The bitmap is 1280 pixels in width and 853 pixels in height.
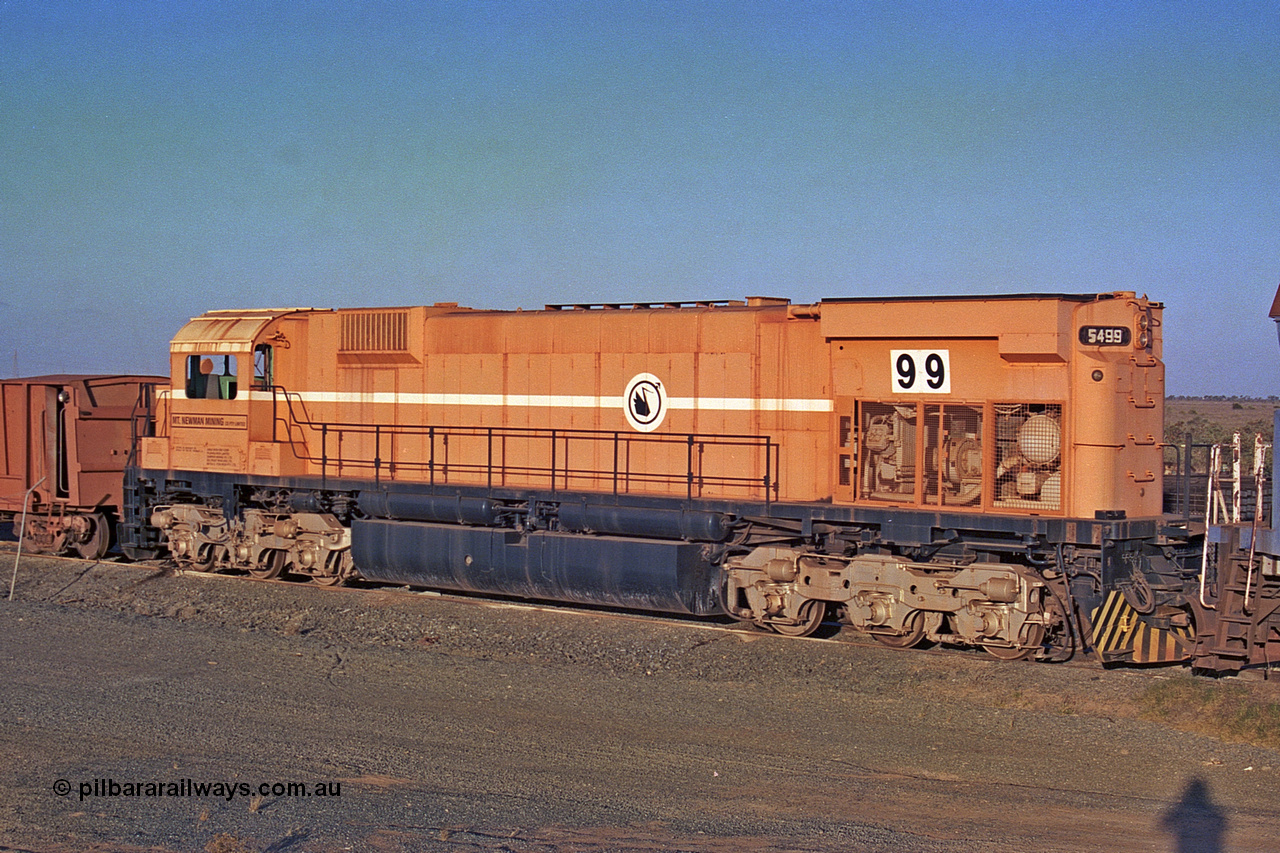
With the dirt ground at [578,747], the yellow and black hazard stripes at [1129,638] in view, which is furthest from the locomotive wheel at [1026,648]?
the yellow and black hazard stripes at [1129,638]

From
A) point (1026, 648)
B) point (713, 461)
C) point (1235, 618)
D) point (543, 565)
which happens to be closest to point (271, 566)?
point (543, 565)

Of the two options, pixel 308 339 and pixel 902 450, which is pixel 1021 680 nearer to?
pixel 902 450

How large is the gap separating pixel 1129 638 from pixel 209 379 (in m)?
12.6

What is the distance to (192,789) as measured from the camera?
23.6 feet

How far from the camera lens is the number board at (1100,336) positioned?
1131 cm

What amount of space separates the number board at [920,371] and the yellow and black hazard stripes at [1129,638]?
2567 millimetres

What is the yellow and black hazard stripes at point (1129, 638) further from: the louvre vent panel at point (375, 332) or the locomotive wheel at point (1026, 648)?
the louvre vent panel at point (375, 332)

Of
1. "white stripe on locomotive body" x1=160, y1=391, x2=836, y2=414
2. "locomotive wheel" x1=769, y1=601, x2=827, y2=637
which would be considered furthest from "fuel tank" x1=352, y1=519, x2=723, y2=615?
"white stripe on locomotive body" x1=160, y1=391, x2=836, y2=414

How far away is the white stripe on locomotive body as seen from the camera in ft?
43.5

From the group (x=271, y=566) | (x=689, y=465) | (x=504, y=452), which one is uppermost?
(x=504, y=452)

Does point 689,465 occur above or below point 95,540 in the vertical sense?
above

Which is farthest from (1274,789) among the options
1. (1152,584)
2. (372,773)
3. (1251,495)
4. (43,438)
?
(43,438)

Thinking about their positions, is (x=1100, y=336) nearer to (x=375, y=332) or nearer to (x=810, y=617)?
(x=810, y=617)

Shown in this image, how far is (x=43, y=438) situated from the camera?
19.6 m
